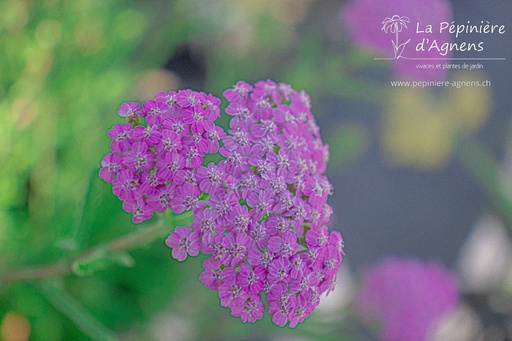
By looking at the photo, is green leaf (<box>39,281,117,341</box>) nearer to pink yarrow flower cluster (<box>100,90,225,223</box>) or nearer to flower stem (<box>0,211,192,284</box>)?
flower stem (<box>0,211,192,284</box>)

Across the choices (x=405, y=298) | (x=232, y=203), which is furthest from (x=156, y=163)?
(x=405, y=298)

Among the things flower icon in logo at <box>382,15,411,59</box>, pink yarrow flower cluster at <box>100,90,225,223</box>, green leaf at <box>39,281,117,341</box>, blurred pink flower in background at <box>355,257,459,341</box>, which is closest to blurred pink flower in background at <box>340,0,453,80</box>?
flower icon in logo at <box>382,15,411,59</box>

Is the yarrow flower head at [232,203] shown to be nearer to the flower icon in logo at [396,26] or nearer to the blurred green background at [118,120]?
the blurred green background at [118,120]

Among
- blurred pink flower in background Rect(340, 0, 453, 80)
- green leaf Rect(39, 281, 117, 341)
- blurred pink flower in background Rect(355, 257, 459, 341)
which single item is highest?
blurred pink flower in background Rect(340, 0, 453, 80)

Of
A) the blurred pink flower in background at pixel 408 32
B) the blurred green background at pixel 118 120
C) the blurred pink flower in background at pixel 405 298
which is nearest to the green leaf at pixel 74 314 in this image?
the blurred green background at pixel 118 120

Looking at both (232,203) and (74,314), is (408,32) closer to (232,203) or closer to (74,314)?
(232,203)

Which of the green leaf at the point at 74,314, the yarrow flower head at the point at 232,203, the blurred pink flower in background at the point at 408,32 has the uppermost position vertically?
the blurred pink flower in background at the point at 408,32
